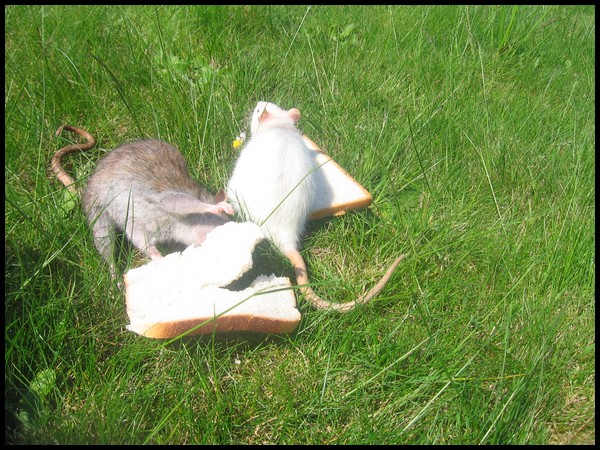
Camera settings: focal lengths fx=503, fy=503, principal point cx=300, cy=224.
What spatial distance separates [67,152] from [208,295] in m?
1.32

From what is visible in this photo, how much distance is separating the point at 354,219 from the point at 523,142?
4.41 ft

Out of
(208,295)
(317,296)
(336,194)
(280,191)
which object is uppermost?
(280,191)

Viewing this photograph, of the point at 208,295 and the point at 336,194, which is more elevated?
the point at 336,194

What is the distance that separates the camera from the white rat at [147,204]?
240 cm

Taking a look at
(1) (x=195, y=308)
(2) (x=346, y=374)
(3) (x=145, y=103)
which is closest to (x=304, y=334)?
(2) (x=346, y=374)

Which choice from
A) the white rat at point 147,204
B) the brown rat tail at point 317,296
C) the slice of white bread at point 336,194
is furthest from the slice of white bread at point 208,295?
the slice of white bread at point 336,194

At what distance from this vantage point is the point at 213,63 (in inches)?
137

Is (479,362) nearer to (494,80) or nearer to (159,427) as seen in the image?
(159,427)

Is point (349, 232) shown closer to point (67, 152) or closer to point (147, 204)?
point (147, 204)

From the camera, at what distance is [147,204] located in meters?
2.46

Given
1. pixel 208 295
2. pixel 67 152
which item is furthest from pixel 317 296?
pixel 67 152

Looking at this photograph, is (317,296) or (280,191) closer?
(317,296)

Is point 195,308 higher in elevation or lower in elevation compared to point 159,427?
higher

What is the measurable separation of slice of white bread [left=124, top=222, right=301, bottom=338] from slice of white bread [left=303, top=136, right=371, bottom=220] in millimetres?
493
